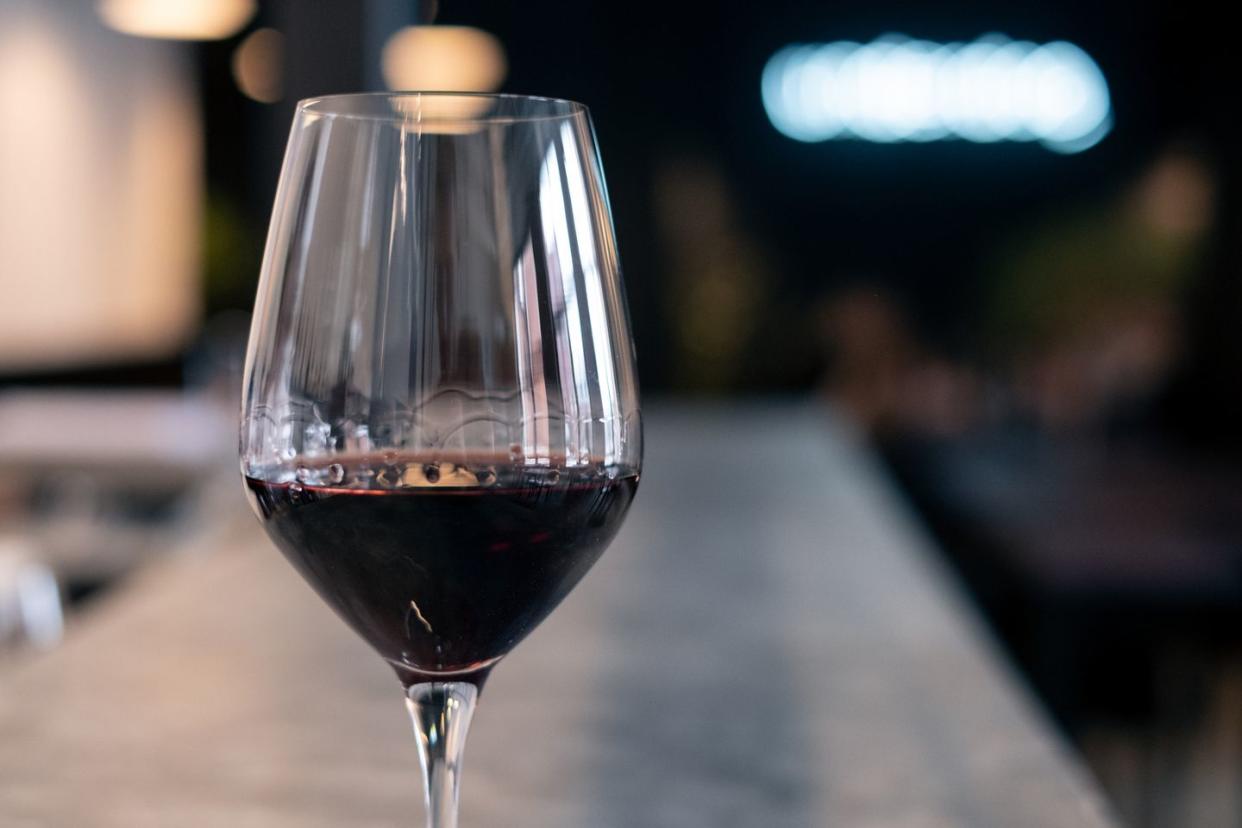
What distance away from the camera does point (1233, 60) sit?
7383mm

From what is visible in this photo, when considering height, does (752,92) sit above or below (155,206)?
above

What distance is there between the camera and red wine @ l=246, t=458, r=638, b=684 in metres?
0.36

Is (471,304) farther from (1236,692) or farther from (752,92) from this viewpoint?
(752,92)

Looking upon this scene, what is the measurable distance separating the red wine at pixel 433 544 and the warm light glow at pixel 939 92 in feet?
26.2

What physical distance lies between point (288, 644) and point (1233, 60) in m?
7.72

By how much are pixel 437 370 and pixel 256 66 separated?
7101 millimetres

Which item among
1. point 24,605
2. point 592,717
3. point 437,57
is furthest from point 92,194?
point 592,717

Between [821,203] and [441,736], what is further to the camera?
[821,203]

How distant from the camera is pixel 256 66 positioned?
700 cm

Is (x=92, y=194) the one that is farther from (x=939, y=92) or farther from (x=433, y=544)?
(x=433, y=544)

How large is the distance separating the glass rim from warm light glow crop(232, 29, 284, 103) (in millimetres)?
6747

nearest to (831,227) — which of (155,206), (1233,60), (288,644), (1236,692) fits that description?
(1233,60)

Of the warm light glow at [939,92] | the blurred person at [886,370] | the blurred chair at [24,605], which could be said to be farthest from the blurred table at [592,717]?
the warm light glow at [939,92]

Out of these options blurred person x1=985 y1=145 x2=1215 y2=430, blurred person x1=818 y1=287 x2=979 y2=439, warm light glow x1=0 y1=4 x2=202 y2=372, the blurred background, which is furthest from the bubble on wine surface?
blurred person x1=985 y1=145 x2=1215 y2=430
